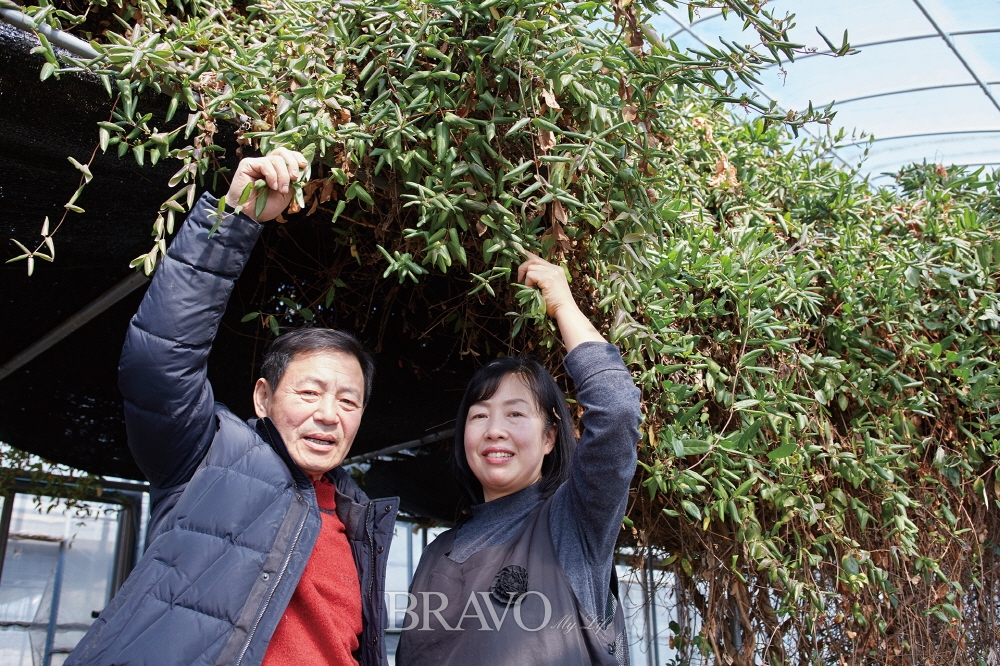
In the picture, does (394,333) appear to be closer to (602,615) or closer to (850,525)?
(602,615)

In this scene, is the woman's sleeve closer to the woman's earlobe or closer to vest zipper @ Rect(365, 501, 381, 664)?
the woman's earlobe

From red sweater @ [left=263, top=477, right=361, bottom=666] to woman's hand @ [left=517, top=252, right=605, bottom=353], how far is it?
552 mm

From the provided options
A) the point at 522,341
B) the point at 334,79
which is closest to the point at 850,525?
the point at 522,341

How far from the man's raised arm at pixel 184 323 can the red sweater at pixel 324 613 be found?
0.29 metres

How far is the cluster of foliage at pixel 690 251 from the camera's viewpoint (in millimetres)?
1358

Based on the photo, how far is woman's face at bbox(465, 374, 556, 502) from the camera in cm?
157

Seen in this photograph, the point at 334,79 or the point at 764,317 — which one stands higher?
the point at 334,79

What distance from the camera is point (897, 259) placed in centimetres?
241

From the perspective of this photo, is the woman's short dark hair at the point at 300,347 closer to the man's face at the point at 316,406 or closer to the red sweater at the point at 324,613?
the man's face at the point at 316,406

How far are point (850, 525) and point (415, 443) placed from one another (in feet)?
4.66

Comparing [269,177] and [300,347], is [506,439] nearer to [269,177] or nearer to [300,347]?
[300,347]

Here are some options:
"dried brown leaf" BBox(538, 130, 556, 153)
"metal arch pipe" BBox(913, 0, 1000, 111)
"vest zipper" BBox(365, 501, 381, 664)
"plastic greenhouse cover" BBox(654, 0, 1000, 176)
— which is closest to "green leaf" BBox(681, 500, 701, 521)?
"vest zipper" BBox(365, 501, 381, 664)

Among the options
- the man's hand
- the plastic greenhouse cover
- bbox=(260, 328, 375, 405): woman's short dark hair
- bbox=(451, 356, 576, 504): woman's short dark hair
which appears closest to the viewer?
the man's hand

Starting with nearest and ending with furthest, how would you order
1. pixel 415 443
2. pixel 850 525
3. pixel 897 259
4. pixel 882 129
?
1. pixel 850 525
2. pixel 897 259
3. pixel 415 443
4. pixel 882 129
